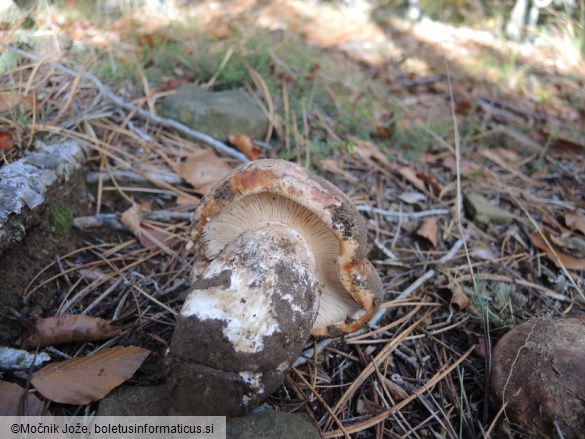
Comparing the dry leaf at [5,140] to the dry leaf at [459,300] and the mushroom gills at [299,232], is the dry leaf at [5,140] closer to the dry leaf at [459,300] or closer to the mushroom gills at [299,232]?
the mushroom gills at [299,232]

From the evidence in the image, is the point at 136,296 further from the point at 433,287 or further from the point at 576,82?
the point at 576,82

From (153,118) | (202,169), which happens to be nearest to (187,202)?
(202,169)

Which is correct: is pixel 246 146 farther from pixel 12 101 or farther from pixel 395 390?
pixel 395 390

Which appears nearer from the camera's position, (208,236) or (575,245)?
(208,236)

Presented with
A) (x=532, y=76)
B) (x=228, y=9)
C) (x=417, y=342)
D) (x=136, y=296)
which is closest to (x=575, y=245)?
(x=417, y=342)

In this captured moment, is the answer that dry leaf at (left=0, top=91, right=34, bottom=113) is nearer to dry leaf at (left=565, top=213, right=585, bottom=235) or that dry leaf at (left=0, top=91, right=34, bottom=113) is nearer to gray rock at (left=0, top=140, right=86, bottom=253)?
gray rock at (left=0, top=140, right=86, bottom=253)
